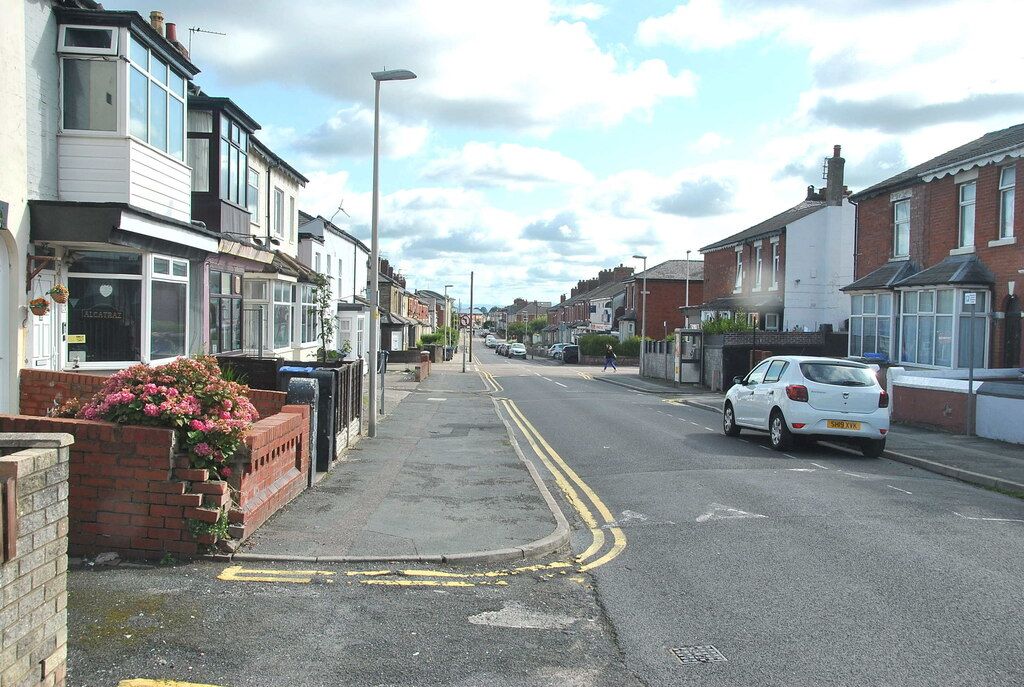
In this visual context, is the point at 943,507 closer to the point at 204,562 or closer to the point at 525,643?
the point at 525,643

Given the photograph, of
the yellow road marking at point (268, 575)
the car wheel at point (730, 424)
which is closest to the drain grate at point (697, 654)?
the yellow road marking at point (268, 575)

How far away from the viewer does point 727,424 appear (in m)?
17.5

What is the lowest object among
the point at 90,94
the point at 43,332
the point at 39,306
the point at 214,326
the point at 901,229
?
the point at 43,332

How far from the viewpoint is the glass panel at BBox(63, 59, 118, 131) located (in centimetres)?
1149

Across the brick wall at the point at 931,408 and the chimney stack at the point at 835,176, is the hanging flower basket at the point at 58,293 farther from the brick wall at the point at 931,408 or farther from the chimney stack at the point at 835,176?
the chimney stack at the point at 835,176

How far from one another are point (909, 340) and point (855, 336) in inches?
166

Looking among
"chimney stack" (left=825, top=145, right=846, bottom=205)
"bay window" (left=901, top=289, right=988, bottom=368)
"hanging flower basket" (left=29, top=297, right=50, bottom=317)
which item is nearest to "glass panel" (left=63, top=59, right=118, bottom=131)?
"hanging flower basket" (left=29, top=297, right=50, bottom=317)

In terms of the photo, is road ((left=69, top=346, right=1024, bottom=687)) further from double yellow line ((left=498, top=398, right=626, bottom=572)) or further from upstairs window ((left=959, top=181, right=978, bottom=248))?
upstairs window ((left=959, top=181, right=978, bottom=248))

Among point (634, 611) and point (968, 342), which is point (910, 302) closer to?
point (968, 342)

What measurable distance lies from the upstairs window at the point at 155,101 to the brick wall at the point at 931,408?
1573 cm

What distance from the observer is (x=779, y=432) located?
587 inches

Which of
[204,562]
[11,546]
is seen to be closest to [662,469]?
[204,562]

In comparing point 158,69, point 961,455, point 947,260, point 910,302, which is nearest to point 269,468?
point 158,69

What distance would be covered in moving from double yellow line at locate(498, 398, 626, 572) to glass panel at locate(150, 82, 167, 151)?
7.74m
